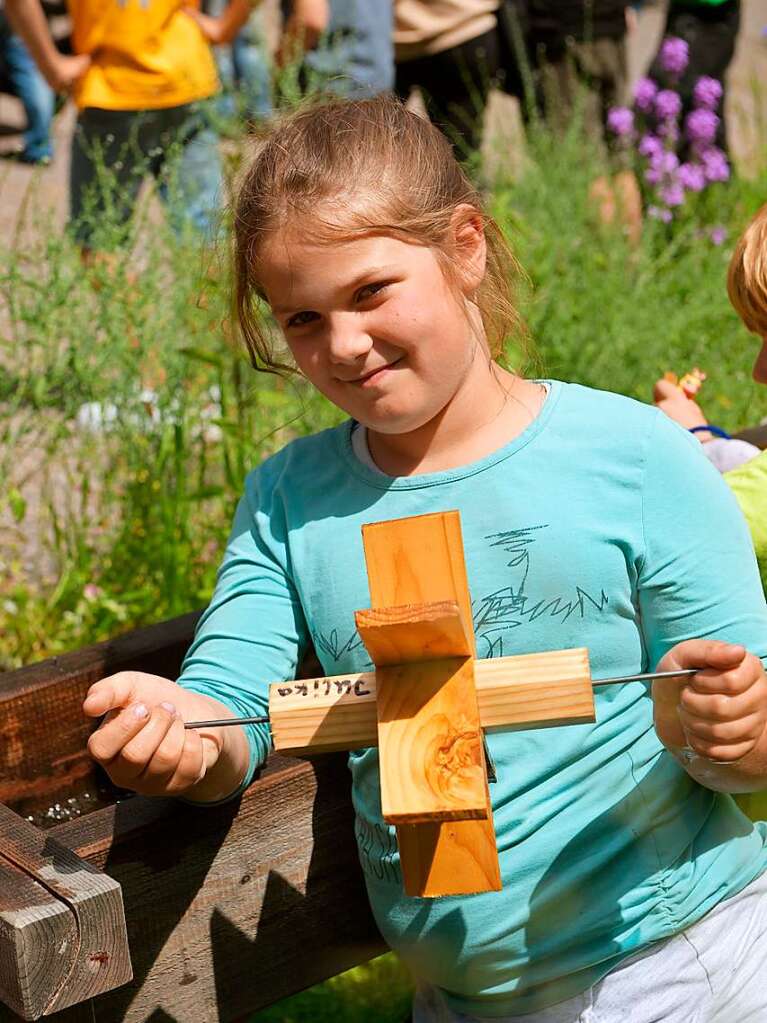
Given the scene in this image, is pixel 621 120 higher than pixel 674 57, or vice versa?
pixel 674 57

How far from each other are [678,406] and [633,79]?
661cm

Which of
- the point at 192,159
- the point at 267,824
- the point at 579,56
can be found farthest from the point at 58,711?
the point at 579,56

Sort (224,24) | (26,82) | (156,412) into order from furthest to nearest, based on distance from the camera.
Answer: (26,82) → (224,24) → (156,412)

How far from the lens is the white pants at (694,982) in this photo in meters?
1.53

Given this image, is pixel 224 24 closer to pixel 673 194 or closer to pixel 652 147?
pixel 652 147

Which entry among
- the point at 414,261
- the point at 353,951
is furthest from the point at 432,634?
the point at 353,951

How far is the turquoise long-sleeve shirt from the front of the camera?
152 cm

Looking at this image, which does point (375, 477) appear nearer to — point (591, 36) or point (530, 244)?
point (530, 244)

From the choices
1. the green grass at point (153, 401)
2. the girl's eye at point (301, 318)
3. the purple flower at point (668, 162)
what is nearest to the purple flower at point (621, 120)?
the purple flower at point (668, 162)

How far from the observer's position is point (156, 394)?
306 cm

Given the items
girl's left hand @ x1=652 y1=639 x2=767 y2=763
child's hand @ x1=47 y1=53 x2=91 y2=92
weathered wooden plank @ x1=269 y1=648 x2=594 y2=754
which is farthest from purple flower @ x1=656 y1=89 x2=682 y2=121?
weathered wooden plank @ x1=269 y1=648 x2=594 y2=754

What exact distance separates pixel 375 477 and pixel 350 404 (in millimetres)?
117

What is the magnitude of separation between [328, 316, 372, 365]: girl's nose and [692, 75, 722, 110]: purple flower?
357cm

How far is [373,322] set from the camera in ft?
4.91
